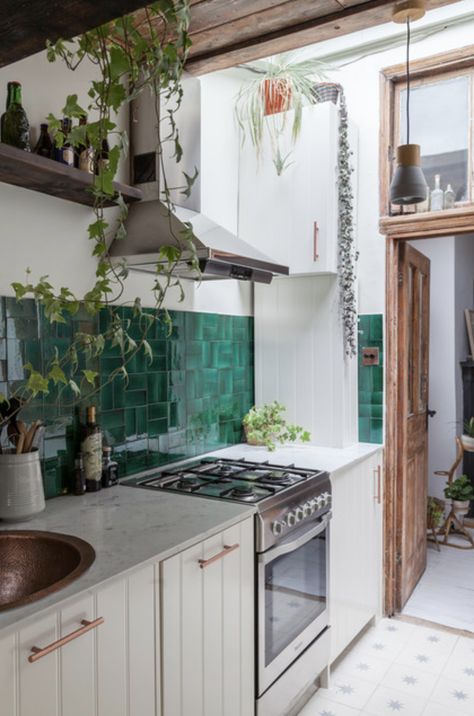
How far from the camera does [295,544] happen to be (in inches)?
87.6

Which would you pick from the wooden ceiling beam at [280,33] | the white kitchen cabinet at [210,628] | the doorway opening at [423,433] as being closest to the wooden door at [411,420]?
the doorway opening at [423,433]

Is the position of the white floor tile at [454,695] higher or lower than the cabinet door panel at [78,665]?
lower

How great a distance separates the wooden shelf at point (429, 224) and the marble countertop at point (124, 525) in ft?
6.09

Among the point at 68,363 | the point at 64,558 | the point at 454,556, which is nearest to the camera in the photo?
the point at 64,558

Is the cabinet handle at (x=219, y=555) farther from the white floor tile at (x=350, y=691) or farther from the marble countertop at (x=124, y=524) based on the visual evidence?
the white floor tile at (x=350, y=691)

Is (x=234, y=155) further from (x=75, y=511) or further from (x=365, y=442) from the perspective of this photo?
(x=75, y=511)

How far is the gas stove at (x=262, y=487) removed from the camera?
82.2 inches

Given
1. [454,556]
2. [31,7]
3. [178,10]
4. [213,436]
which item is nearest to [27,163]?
[31,7]

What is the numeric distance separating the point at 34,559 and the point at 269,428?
1682 millimetres

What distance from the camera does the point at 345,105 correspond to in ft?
10.1

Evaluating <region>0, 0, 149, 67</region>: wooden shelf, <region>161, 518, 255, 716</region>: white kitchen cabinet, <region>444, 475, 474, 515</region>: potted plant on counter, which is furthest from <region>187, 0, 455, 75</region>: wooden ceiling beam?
<region>444, 475, 474, 515</region>: potted plant on counter

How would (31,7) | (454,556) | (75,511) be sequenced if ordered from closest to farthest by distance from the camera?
(31,7)
(75,511)
(454,556)

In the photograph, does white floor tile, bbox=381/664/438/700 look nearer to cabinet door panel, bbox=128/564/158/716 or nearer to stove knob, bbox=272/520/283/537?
stove knob, bbox=272/520/283/537

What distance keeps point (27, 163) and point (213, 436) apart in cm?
170
